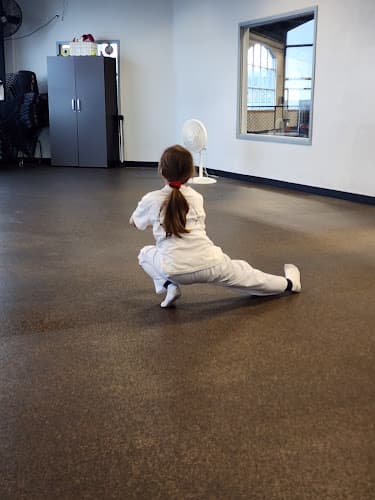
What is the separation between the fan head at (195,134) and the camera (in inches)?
297

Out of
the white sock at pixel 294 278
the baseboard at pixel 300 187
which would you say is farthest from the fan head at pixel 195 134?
the white sock at pixel 294 278

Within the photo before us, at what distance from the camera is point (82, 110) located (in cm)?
902

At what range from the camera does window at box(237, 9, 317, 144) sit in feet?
22.3

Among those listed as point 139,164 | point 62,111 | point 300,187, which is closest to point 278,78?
point 300,187

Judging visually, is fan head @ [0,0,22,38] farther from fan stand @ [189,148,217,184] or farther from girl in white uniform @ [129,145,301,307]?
girl in white uniform @ [129,145,301,307]

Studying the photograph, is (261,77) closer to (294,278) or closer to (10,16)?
(10,16)

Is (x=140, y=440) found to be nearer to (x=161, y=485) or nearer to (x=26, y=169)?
(x=161, y=485)

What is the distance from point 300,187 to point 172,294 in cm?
448

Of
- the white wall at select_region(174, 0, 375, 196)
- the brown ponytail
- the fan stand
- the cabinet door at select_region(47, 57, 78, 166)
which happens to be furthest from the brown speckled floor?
the cabinet door at select_region(47, 57, 78, 166)

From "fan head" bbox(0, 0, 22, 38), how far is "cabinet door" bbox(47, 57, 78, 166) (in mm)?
838

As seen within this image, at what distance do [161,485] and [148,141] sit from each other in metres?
8.30

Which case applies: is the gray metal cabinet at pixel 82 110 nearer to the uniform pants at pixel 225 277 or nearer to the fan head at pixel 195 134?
the fan head at pixel 195 134

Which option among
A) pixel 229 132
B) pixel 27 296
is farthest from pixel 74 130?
pixel 27 296

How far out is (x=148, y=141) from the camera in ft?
31.0
